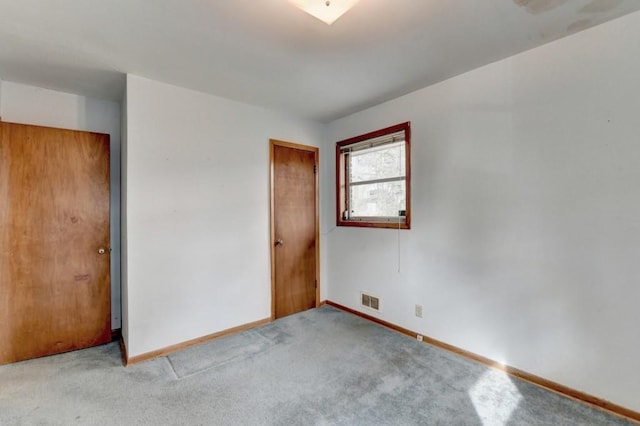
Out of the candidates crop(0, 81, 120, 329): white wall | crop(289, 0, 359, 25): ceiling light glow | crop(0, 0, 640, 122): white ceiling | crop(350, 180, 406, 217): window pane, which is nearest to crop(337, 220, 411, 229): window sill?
crop(350, 180, 406, 217): window pane

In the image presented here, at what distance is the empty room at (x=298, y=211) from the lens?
70.3 inches

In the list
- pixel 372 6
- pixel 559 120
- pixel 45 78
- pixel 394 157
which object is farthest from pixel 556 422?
pixel 45 78

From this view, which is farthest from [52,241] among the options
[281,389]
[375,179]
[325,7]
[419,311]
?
[419,311]

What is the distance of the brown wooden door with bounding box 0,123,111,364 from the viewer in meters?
2.45

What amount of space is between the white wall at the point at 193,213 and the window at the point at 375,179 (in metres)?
0.97

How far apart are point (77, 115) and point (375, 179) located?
3212 mm

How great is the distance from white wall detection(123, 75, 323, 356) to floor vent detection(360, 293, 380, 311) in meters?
1.15

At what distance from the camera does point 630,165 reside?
1755 mm

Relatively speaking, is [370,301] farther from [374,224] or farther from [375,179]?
[375,179]

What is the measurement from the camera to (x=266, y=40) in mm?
1966

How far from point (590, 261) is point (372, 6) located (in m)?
2.18

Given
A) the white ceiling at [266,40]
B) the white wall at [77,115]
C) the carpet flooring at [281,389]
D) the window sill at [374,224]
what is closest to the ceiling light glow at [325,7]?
the white ceiling at [266,40]

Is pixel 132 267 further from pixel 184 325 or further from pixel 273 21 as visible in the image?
pixel 273 21

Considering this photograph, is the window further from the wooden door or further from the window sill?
the wooden door
